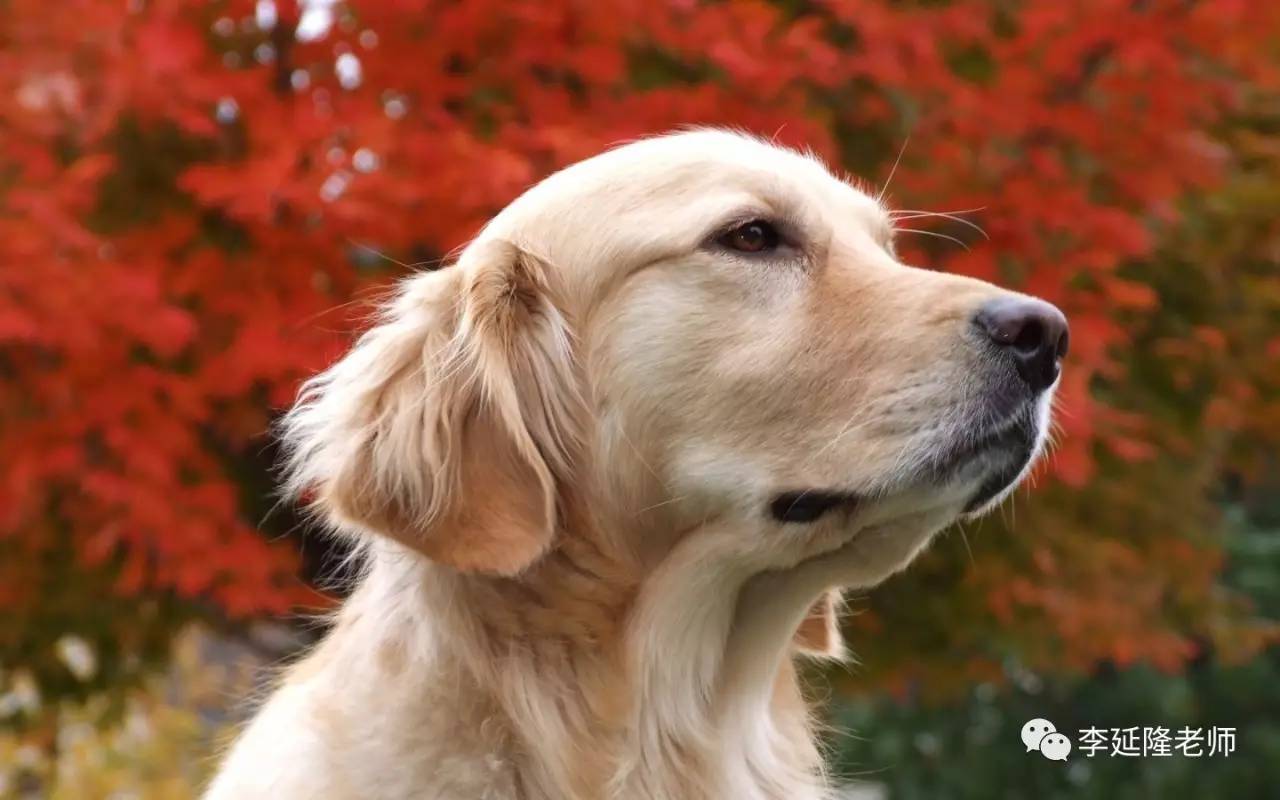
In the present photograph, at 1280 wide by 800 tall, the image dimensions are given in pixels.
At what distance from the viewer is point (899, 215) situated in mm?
4102

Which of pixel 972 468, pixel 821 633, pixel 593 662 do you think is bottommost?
pixel 821 633

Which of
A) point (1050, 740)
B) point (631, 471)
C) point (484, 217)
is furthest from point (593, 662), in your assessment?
point (1050, 740)

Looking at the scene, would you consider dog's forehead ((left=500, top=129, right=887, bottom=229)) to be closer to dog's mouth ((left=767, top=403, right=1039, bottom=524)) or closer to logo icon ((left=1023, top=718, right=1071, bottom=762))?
dog's mouth ((left=767, top=403, right=1039, bottom=524))

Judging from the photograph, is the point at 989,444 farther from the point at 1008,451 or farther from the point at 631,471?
the point at 631,471

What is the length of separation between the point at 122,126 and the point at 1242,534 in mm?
7805

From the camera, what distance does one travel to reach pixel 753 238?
270cm

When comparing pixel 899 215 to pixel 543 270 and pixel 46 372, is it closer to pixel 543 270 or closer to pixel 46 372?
pixel 543 270

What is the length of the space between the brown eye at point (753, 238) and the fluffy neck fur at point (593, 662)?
52 centimetres

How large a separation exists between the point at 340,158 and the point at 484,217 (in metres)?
0.43

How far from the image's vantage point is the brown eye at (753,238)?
2.67 metres

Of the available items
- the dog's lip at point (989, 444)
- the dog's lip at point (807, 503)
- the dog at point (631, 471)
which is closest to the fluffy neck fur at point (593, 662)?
the dog at point (631, 471)

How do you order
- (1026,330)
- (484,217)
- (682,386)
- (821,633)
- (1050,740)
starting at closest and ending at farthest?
(1026,330) → (682,386) → (821,633) → (484,217) → (1050,740)

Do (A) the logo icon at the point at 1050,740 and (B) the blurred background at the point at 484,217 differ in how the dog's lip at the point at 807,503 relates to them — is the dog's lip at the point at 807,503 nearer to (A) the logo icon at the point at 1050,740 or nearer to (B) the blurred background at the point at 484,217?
(B) the blurred background at the point at 484,217

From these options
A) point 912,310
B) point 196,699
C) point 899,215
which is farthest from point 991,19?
point 196,699
